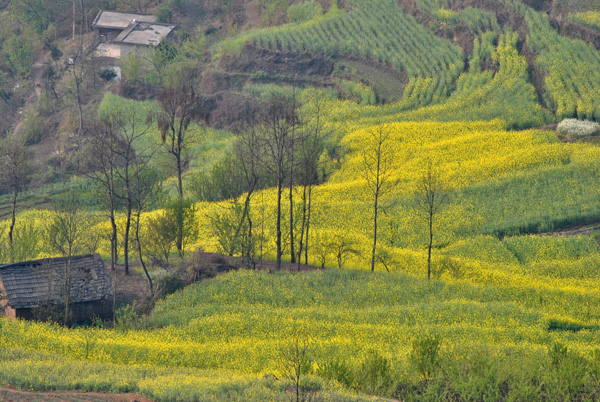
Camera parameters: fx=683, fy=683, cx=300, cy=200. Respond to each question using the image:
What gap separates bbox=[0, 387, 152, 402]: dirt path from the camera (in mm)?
18969

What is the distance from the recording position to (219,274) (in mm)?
35219

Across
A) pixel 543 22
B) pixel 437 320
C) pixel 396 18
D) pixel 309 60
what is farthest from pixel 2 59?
pixel 437 320

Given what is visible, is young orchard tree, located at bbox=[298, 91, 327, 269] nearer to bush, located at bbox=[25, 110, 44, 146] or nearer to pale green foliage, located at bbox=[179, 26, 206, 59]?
pale green foliage, located at bbox=[179, 26, 206, 59]

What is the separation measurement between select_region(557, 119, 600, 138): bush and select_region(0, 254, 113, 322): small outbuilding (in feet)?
127

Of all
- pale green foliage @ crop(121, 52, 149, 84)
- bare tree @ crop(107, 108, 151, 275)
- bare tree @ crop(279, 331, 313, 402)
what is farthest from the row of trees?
pale green foliage @ crop(121, 52, 149, 84)

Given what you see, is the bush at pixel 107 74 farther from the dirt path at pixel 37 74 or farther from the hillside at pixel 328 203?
the dirt path at pixel 37 74

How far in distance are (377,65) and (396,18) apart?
33.4ft

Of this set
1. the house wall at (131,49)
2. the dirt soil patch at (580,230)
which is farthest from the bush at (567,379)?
the house wall at (131,49)

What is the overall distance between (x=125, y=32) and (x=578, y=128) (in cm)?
6139

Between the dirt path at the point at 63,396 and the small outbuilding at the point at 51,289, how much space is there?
1108 cm

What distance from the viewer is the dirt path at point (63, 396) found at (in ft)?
62.2

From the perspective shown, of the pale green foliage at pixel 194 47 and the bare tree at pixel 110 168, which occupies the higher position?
the pale green foliage at pixel 194 47

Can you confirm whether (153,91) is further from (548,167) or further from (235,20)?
(548,167)

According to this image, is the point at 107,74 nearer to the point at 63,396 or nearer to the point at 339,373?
the point at 63,396
